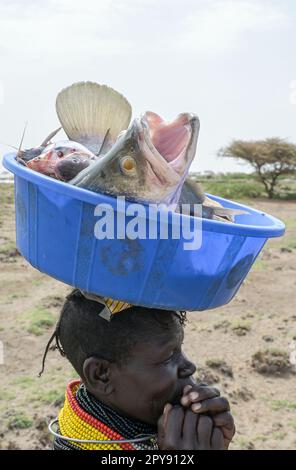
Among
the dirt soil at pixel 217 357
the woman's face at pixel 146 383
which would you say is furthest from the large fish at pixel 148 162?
the dirt soil at pixel 217 357

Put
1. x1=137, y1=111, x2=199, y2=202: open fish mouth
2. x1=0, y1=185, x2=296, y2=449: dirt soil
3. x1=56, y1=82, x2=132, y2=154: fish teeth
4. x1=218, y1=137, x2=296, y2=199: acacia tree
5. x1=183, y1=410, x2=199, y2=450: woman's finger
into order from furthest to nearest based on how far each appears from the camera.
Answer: x1=218, y1=137, x2=296, y2=199: acacia tree → x1=0, y1=185, x2=296, y2=449: dirt soil → x1=56, y1=82, x2=132, y2=154: fish teeth → x1=183, y1=410, x2=199, y2=450: woman's finger → x1=137, y1=111, x2=199, y2=202: open fish mouth

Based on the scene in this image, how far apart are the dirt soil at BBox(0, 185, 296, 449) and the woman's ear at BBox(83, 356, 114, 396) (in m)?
2.28

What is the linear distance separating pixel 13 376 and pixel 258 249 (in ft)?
11.6

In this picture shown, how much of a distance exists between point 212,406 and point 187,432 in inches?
3.4

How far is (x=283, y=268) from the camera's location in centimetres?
845

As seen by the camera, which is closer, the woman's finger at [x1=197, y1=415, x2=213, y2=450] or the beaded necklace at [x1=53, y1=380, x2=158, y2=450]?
the woman's finger at [x1=197, y1=415, x2=213, y2=450]

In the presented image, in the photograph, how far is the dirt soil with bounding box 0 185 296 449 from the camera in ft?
13.9

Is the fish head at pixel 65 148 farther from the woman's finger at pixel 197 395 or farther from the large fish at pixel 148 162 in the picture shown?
the woman's finger at pixel 197 395

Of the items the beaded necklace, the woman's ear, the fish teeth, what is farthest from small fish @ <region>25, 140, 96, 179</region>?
the beaded necklace

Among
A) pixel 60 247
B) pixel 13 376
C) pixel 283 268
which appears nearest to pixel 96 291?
pixel 60 247

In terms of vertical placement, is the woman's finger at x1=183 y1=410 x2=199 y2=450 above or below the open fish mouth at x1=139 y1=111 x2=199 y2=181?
below

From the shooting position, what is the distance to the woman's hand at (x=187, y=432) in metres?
1.66

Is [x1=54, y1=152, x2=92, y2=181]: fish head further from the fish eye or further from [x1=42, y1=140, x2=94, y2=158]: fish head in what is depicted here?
the fish eye

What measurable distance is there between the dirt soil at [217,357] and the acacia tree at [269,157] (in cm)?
927
